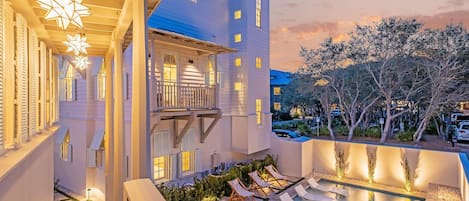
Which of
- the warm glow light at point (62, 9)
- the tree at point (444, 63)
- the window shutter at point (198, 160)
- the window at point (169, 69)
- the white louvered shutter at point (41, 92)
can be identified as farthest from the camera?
the tree at point (444, 63)

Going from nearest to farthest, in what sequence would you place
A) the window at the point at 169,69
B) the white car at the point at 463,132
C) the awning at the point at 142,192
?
the awning at the point at 142,192, the window at the point at 169,69, the white car at the point at 463,132

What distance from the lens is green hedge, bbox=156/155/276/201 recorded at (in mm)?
7266

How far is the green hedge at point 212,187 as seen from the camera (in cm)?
727

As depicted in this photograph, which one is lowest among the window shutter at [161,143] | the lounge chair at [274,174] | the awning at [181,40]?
the lounge chair at [274,174]

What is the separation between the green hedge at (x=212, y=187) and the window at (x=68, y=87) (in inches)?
186

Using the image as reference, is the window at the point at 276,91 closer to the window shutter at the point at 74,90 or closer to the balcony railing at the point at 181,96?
the balcony railing at the point at 181,96

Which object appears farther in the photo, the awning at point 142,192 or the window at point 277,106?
the window at point 277,106

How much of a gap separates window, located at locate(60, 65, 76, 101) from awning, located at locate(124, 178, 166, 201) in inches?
339

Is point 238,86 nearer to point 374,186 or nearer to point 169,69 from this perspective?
point 169,69

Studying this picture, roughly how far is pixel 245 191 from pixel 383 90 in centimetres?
1155

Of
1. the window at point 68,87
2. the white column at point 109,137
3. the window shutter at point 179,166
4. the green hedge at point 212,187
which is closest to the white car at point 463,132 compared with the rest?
the green hedge at point 212,187

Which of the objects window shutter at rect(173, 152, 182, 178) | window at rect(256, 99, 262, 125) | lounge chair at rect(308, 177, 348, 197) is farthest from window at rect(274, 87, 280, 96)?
window shutter at rect(173, 152, 182, 178)

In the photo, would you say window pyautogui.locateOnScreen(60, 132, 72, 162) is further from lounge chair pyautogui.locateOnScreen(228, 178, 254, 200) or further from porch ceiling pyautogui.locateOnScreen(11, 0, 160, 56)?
lounge chair pyautogui.locateOnScreen(228, 178, 254, 200)

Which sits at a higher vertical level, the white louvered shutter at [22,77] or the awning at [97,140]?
the white louvered shutter at [22,77]
